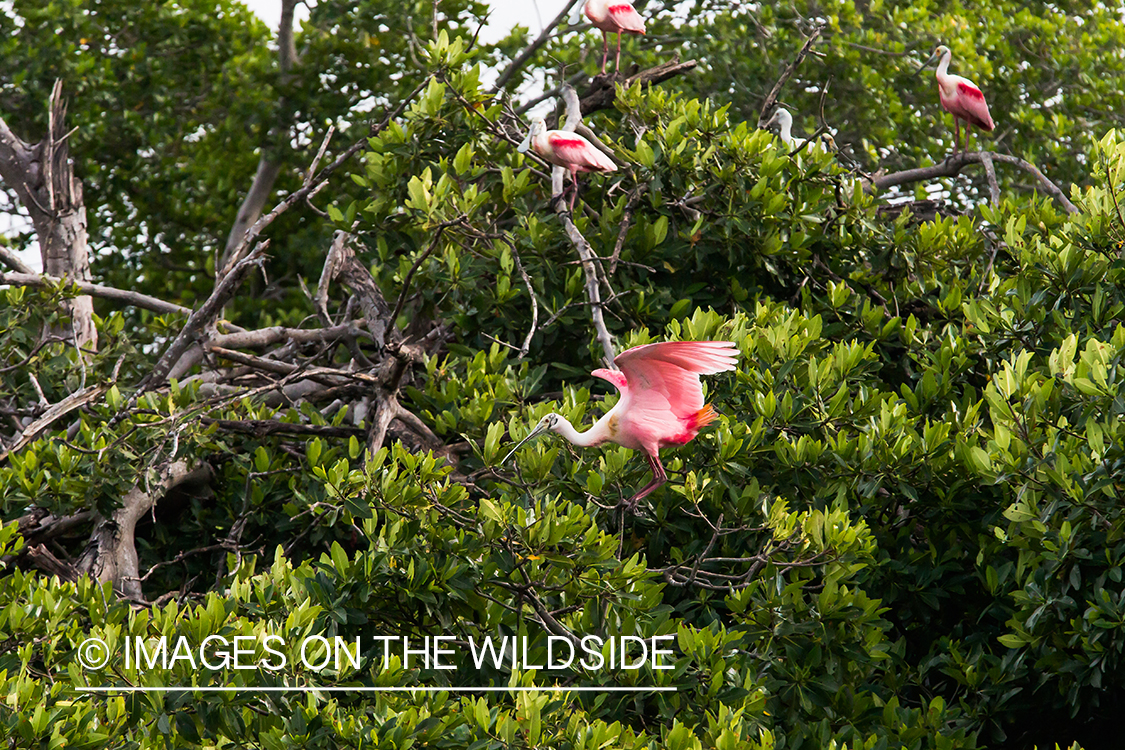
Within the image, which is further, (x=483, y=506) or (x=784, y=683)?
(x=784, y=683)

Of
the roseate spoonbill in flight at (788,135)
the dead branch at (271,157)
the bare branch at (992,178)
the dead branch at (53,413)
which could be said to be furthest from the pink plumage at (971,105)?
the dead branch at (271,157)

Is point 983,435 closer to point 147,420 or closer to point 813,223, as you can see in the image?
point 813,223

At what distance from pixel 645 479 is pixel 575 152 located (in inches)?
65.1

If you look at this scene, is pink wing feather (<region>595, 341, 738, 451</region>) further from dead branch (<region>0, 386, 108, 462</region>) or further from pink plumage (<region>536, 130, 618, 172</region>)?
dead branch (<region>0, 386, 108, 462</region>)

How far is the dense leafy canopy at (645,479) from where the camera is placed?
3984mm

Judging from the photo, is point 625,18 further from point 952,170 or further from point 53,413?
point 53,413

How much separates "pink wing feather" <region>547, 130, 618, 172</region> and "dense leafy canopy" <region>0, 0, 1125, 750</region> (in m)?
0.48

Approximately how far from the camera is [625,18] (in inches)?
266

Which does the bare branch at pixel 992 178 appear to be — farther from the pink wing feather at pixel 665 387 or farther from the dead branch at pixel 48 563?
the dead branch at pixel 48 563

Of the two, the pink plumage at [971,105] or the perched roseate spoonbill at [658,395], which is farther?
the pink plumage at [971,105]

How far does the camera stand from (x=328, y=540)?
5.41m

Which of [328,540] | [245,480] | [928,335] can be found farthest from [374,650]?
[928,335]

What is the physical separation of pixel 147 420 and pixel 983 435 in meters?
3.62

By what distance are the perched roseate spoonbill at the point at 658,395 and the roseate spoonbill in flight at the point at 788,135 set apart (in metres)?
2.66
